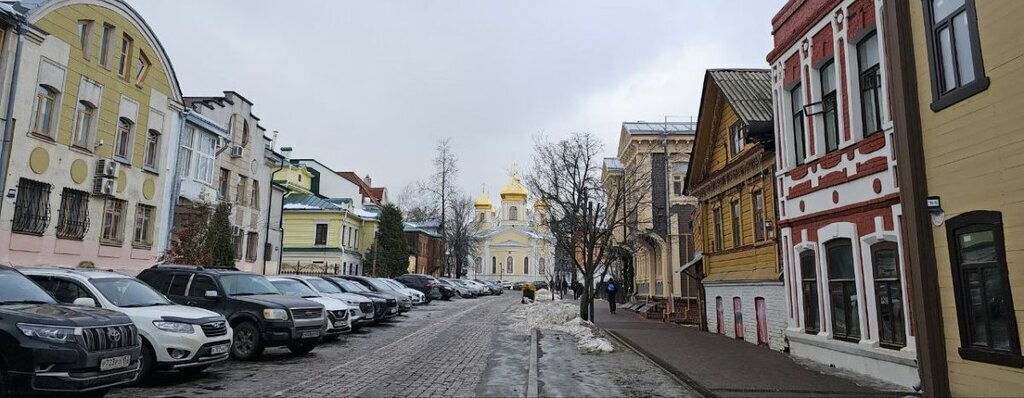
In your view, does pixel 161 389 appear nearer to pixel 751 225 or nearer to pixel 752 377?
pixel 752 377

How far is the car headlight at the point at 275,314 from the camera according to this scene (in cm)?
1235

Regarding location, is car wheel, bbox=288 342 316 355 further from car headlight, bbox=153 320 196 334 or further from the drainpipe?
the drainpipe

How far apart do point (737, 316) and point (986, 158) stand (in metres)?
11.0

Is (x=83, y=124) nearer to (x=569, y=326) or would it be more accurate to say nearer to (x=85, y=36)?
(x=85, y=36)

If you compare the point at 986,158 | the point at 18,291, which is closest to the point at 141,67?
Result: the point at 18,291

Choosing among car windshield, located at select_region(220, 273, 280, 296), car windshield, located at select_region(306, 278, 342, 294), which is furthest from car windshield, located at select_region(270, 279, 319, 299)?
car windshield, located at select_region(220, 273, 280, 296)

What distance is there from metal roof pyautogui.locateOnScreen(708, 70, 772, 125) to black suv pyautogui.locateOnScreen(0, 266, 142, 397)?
14.2 meters

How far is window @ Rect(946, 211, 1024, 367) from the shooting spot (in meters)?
7.34

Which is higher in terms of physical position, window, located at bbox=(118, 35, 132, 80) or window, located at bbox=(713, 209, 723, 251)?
window, located at bbox=(118, 35, 132, 80)

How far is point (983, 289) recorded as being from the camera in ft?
25.5

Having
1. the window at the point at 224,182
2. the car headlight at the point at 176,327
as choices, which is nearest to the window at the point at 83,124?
the window at the point at 224,182

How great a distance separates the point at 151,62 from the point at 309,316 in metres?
14.5

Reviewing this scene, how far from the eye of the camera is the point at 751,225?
56.2ft

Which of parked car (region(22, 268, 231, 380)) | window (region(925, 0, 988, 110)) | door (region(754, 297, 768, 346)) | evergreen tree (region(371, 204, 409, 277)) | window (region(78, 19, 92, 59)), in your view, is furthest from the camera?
evergreen tree (region(371, 204, 409, 277))
